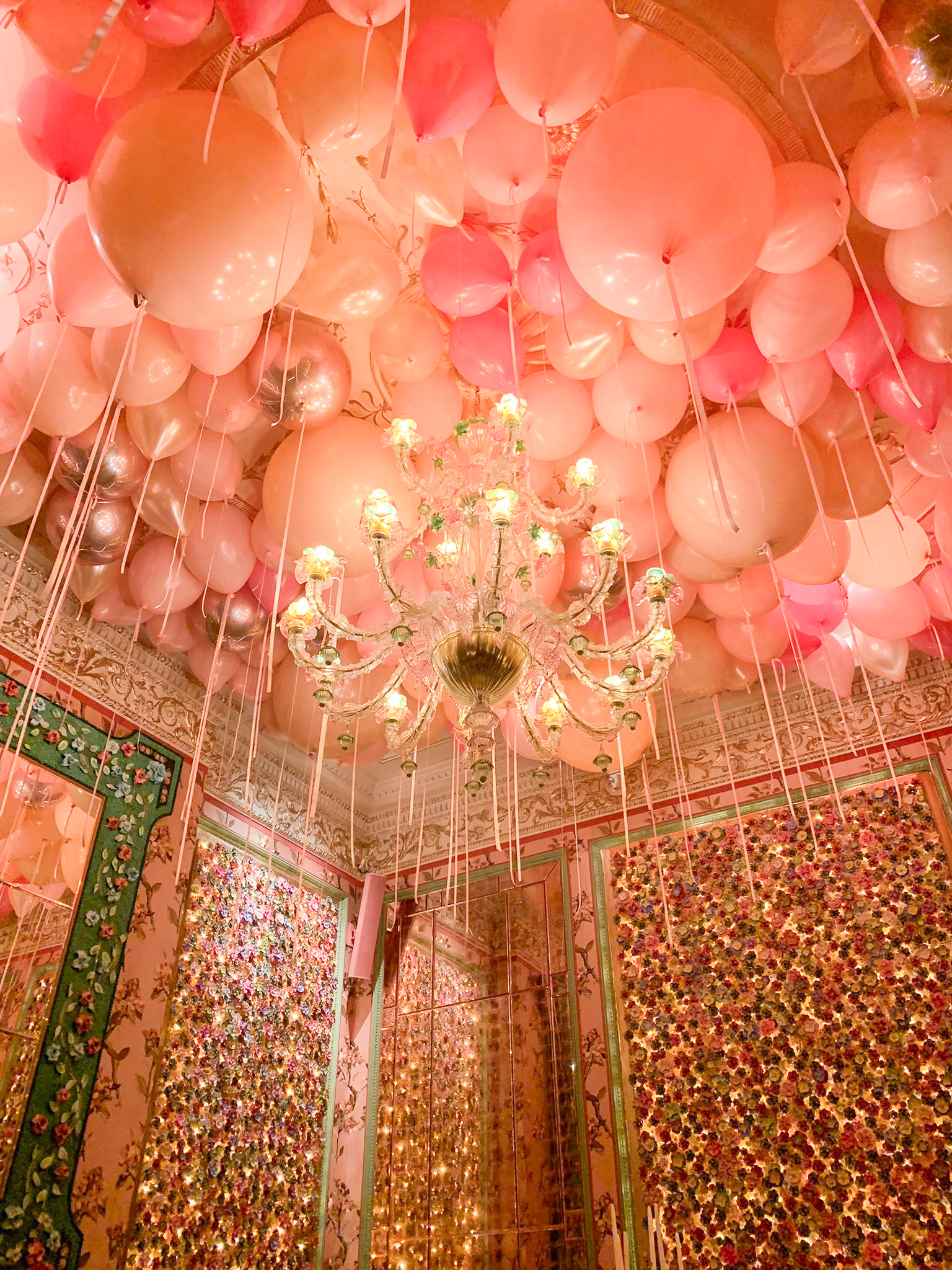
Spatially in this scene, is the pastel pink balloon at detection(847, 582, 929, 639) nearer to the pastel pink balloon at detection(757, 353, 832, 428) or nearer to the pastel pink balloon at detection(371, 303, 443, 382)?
the pastel pink balloon at detection(757, 353, 832, 428)

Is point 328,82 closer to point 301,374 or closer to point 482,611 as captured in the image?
point 301,374

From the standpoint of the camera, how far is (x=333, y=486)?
269 cm

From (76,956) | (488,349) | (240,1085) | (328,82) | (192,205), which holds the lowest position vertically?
(240,1085)

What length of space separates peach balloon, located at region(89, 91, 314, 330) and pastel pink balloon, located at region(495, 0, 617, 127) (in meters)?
0.53

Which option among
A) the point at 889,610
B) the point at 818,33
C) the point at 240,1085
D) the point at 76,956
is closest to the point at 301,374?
the point at 818,33

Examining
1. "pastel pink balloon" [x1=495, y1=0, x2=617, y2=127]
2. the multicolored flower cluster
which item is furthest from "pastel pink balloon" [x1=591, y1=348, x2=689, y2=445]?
the multicolored flower cluster

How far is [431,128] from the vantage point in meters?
2.03

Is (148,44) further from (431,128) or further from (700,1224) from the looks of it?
(700,1224)

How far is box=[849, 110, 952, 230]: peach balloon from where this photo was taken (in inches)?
81.1

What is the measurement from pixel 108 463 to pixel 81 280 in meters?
0.79

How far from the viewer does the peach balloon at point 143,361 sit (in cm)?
251

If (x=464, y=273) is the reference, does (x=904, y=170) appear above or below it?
below

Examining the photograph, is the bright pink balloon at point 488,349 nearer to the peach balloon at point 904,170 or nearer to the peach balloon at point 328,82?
the peach balloon at point 328,82

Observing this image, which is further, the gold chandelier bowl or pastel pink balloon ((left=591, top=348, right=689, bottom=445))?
pastel pink balloon ((left=591, top=348, right=689, bottom=445))
